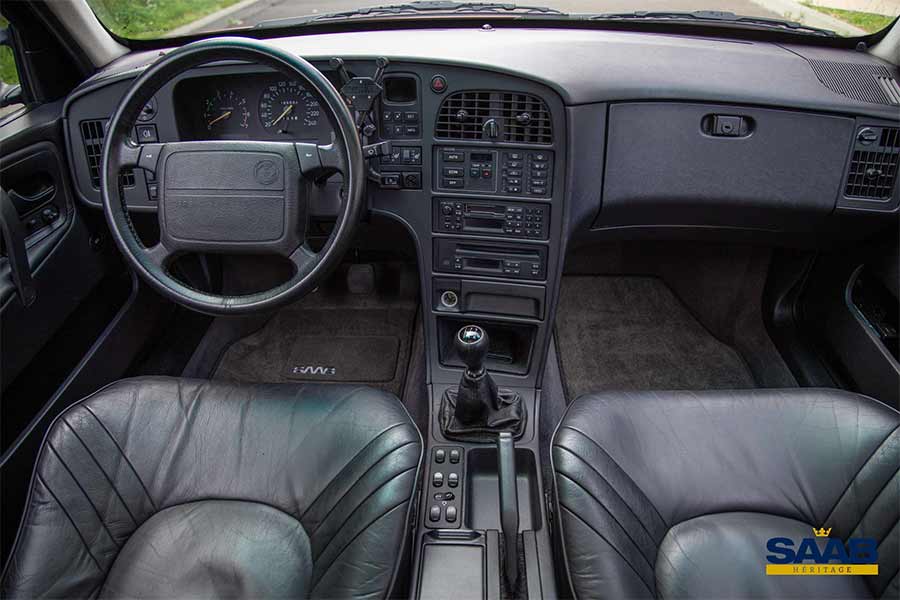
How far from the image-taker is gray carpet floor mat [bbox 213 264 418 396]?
2426 millimetres

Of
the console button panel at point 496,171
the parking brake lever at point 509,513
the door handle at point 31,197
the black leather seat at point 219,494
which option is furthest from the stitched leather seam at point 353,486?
A: the door handle at point 31,197

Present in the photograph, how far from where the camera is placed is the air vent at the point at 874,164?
1.70 meters

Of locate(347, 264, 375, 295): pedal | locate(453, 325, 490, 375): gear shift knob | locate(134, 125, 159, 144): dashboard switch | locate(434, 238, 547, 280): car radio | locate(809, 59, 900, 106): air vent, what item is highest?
locate(809, 59, 900, 106): air vent

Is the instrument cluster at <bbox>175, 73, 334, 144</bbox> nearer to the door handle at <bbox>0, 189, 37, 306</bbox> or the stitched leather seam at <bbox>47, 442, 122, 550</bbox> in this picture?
the door handle at <bbox>0, 189, 37, 306</bbox>

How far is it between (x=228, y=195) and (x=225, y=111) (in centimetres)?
55

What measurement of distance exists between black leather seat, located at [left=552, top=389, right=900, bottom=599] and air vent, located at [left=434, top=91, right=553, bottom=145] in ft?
2.36

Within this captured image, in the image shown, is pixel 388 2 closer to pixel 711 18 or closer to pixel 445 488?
Answer: pixel 711 18

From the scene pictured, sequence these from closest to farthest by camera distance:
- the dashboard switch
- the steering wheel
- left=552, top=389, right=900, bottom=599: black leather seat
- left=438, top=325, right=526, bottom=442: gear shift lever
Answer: left=552, top=389, right=900, bottom=599: black leather seat, the steering wheel, left=438, top=325, right=526, bottom=442: gear shift lever, the dashboard switch

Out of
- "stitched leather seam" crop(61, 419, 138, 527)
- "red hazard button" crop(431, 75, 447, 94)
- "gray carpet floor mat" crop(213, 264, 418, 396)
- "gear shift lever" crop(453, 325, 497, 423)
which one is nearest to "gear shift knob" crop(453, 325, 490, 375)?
"gear shift lever" crop(453, 325, 497, 423)

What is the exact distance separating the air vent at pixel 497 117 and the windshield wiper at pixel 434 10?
46cm

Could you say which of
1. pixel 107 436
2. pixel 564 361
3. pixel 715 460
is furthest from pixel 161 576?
pixel 564 361

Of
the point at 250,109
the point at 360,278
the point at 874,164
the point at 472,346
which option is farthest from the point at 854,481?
the point at 360,278

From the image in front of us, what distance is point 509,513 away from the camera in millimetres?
1241

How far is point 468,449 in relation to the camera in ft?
5.38
